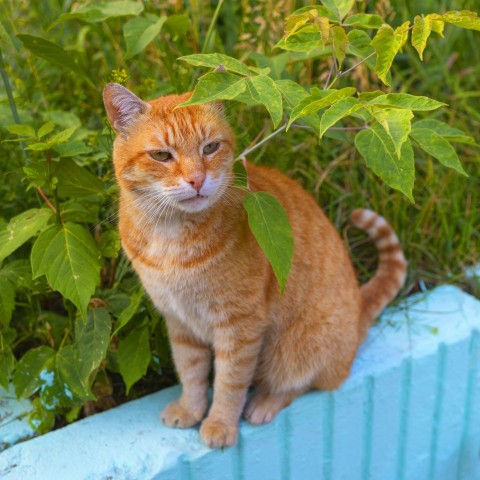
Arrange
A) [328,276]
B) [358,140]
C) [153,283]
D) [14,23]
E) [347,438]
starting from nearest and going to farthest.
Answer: [358,140], [153,283], [328,276], [347,438], [14,23]

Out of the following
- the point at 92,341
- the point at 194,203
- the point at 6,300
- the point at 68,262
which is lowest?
the point at 92,341

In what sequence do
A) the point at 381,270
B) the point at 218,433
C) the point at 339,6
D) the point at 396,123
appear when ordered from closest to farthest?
1. the point at 396,123
2. the point at 339,6
3. the point at 218,433
4. the point at 381,270

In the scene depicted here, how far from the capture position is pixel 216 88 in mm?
1324

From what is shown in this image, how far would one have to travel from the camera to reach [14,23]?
2.32 metres

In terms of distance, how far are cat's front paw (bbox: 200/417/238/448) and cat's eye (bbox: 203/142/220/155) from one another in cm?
77

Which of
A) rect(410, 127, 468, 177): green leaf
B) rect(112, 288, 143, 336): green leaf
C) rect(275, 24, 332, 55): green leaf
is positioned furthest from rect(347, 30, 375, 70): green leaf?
rect(112, 288, 143, 336): green leaf

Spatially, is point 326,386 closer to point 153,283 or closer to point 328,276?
point 328,276

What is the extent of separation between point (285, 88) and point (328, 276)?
73 cm

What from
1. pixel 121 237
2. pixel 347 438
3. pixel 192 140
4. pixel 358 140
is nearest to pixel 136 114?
pixel 192 140

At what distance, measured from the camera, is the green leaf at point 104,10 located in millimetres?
1894

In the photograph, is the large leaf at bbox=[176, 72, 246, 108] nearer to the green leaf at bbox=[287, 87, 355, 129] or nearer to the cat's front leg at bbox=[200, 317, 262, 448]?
the green leaf at bbox=[287, 87, 355, 129]

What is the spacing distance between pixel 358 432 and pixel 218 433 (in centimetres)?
56

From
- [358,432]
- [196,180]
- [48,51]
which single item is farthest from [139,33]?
[358,432]

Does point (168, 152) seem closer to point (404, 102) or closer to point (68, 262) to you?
point (68, 262)
